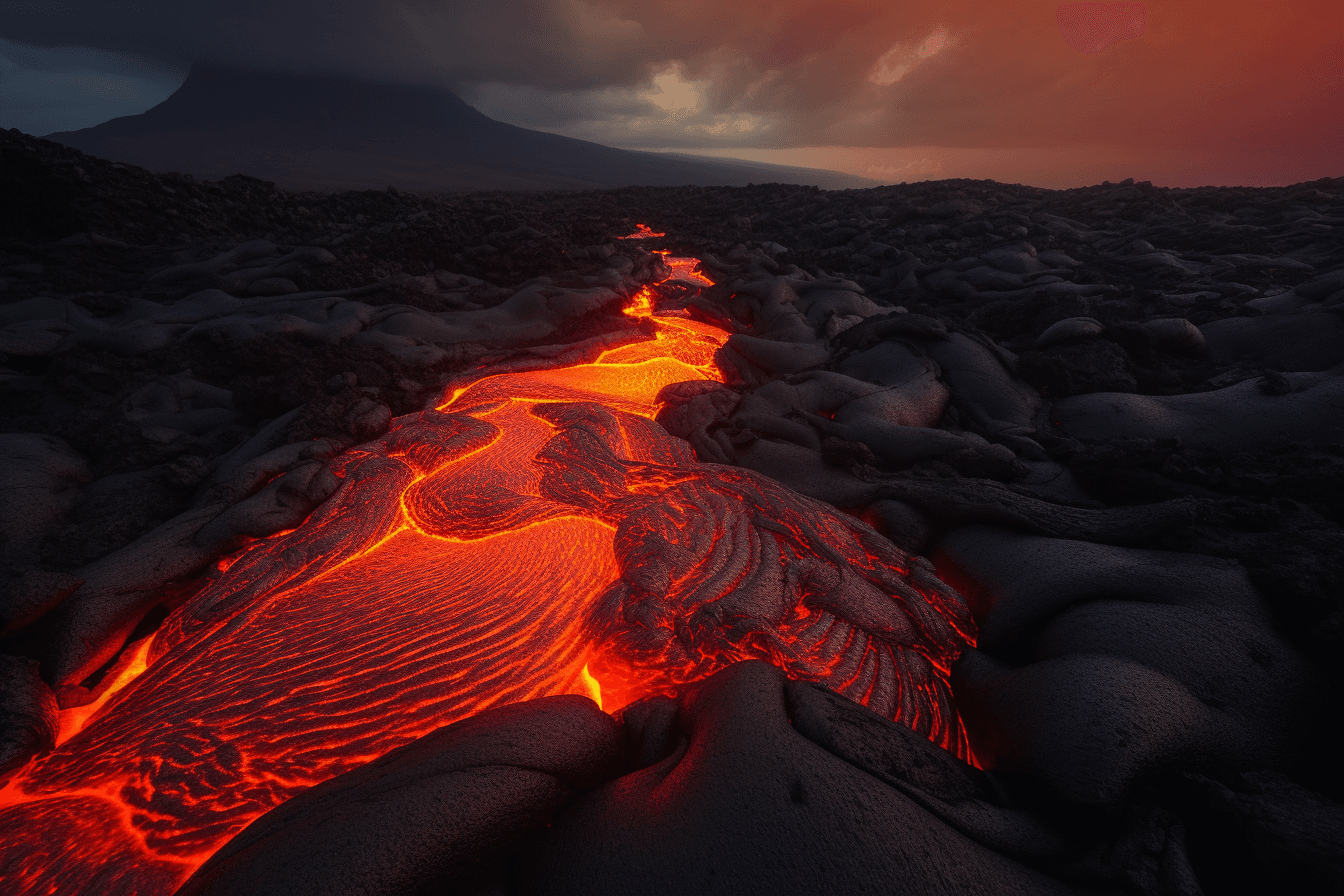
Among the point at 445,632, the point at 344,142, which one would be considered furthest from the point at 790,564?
the point at 344,142

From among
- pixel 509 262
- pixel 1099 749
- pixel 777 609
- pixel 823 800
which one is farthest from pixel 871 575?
pixel 509 262

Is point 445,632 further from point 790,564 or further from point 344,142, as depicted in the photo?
point 344,142

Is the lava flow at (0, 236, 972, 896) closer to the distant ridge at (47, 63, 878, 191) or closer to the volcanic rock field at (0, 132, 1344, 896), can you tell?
the volcanic rock field at (0, 132, 1344, 896)

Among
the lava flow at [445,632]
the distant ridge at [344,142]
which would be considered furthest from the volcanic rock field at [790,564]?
the distant ridge at [344,142]

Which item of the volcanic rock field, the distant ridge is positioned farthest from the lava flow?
the distant ridge

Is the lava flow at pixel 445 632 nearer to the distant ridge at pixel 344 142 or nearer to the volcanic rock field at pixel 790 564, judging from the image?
the volcanic rock field at pixel 790 564
